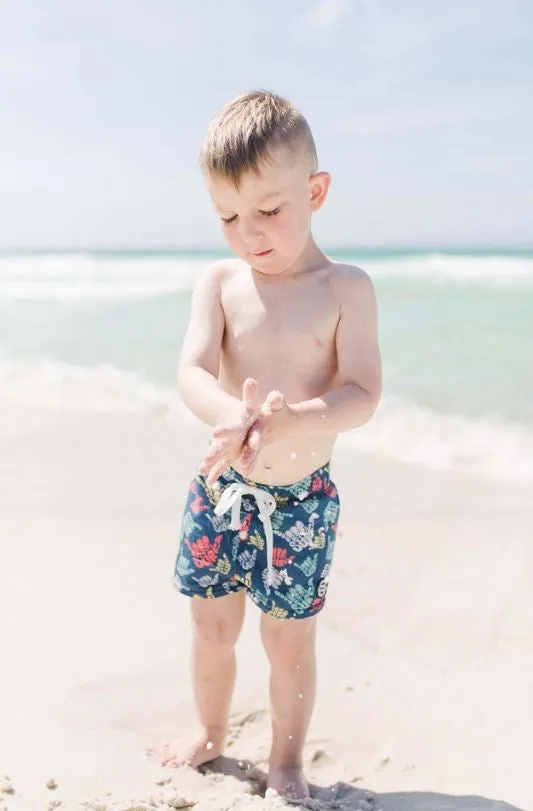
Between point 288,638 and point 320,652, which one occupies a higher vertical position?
point 288,638

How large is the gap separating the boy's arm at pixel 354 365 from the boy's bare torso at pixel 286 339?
25 millimetres

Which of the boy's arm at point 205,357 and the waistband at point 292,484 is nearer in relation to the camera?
the boy's arm at point 205,357

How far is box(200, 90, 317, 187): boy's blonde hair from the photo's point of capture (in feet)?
6.36

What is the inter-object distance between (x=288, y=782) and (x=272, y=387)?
1.01 metres

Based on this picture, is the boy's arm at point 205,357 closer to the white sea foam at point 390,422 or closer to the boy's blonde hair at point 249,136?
the boy's blonde hair at point 249,136

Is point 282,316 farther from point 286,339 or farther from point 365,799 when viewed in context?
point 365,799

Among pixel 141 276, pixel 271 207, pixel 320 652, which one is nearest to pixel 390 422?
pixel 320 652

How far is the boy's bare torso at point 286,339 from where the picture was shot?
2.15 m

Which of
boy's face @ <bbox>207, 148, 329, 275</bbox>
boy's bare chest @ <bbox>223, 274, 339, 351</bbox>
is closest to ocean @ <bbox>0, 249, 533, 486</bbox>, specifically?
boy's bare chest @ <bbox>223, 274, 339, 351</bbox>

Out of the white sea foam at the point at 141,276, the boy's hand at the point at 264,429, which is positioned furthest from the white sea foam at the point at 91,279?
the boy's hand at the point at 264,429

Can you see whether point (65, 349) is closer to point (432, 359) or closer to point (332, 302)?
point (432, 359)

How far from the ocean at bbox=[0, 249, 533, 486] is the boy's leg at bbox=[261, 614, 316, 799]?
273 centimetres

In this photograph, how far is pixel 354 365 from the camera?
2096 millimetres

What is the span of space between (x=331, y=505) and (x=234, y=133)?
0.96m
